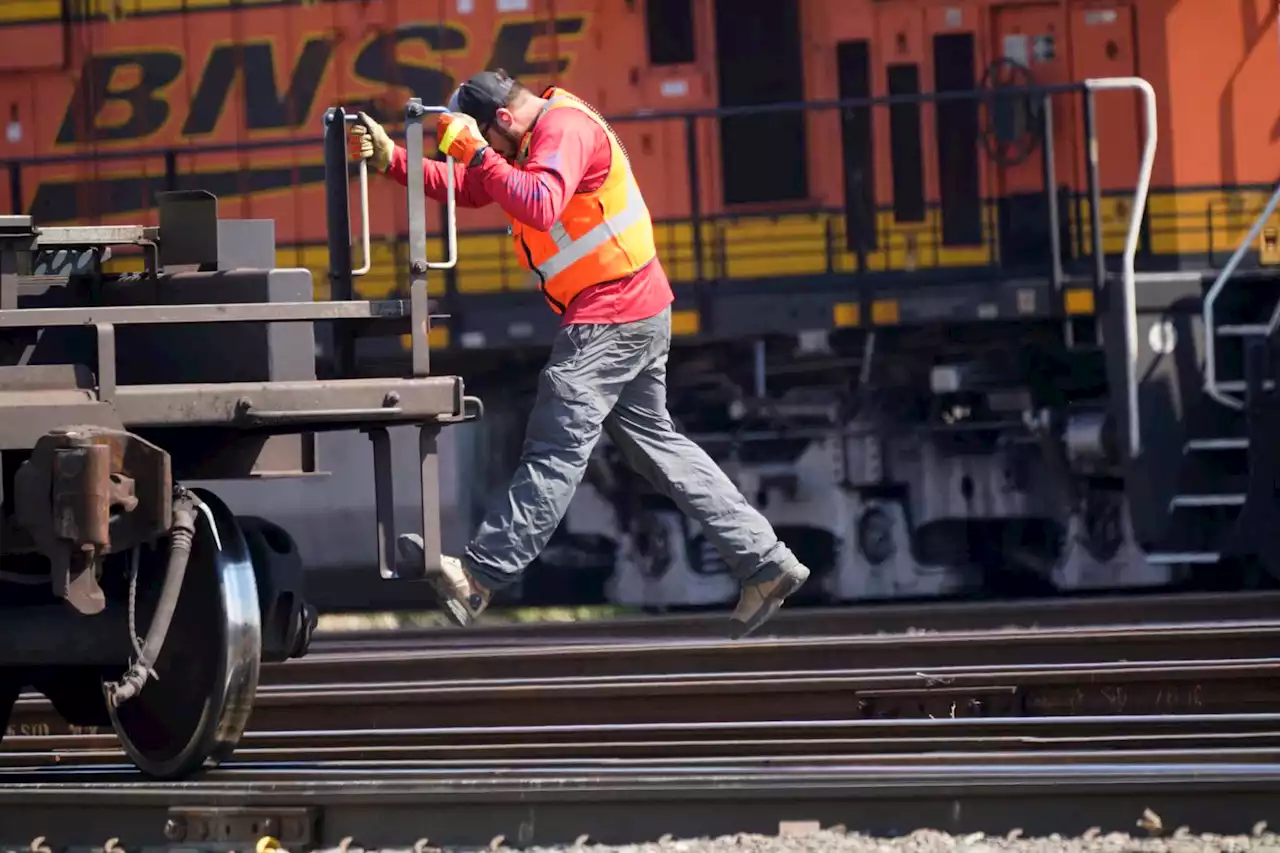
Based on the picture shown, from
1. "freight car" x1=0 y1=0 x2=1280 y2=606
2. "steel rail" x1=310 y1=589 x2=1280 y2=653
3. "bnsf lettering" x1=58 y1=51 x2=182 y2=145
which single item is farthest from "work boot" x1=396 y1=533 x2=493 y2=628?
"bnsf lettering" x1=58 y1=51 x2=182 y2=145

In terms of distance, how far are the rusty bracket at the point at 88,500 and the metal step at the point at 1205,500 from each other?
5.29m

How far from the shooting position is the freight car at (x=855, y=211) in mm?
8094

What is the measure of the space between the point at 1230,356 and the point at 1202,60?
168cm

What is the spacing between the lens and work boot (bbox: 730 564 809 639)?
464cm

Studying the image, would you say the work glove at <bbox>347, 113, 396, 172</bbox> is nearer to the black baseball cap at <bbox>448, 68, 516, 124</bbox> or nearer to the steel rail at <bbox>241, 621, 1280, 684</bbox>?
the black baseball cap at <bbox>448, 68, 516, 124</bbox>

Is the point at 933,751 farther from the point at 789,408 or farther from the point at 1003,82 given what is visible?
the point at 1003,82

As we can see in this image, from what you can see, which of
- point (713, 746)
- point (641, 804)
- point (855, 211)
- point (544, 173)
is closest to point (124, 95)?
point (855, 211)

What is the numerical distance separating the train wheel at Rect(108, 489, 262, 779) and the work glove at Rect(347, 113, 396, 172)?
987 mm

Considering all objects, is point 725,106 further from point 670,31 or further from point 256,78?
point 256,78

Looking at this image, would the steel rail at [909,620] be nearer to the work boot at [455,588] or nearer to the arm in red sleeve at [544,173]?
the work boot at [455,588]

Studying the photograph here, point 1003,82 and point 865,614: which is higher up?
point 1003,82

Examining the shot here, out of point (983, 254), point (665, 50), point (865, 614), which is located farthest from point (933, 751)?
point (665, 50)

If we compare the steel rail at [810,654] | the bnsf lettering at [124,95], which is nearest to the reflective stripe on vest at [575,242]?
the steel rail at [810,654]

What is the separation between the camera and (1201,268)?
8.35 m
